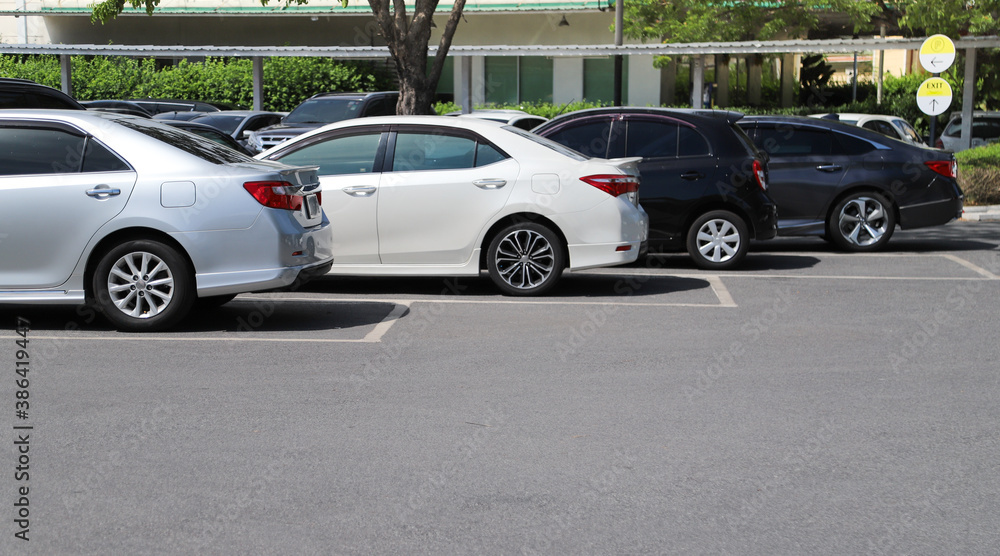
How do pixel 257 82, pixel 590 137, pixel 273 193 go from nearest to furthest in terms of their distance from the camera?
pixel 273 193 < pixel 590 137 < pixel 257 82

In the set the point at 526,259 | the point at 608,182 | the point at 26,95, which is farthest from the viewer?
the point at 26,95

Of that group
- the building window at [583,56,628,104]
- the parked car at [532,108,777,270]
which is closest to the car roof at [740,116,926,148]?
the parked car at [532,108,777,270]

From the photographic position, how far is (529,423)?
5.65 meters

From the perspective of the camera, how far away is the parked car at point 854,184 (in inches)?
499

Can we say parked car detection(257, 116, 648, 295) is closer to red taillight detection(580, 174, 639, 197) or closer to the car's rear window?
red taillight detection(580, 174, 639, 197)

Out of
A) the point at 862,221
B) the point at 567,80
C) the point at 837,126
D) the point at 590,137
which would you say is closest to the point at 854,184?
the point at 862,221

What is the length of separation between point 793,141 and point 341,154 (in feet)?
19.5

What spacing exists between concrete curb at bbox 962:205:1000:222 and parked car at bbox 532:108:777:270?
6.72 meters

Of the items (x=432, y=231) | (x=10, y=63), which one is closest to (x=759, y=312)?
(x=432, y=231)

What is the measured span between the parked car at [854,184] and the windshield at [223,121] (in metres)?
12.2

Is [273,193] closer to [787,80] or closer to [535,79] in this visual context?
[535,79]

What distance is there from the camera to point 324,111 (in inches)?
817

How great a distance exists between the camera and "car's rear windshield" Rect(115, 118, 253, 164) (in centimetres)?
800

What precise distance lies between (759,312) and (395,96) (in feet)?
45.7
